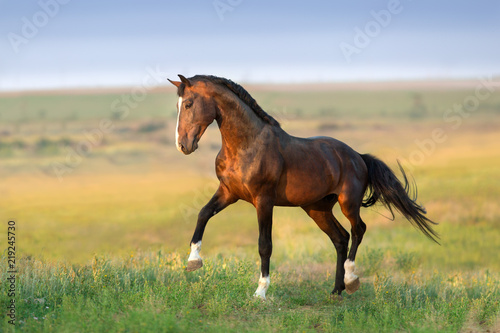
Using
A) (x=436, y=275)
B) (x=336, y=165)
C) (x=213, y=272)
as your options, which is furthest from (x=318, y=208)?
(x=436, y=275)

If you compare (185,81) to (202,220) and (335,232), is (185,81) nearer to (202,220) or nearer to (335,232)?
(202,220)

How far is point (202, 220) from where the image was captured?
782 centimetres

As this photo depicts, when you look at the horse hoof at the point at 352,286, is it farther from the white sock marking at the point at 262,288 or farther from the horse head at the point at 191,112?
the horse head at the point at 191,112

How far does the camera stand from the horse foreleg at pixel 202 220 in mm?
7648

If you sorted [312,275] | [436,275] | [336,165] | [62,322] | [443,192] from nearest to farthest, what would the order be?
[62,322] < [336,165] < [312,275] < [436,275] < [443,192]

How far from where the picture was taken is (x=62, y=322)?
259 inches

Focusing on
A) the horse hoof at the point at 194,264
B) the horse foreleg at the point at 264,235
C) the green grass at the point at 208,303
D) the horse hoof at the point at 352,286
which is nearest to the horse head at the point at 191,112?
the horse foreleg at the point at 264,235

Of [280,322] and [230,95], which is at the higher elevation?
[230,95]

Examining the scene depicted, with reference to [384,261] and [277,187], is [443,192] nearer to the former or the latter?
[384,261]

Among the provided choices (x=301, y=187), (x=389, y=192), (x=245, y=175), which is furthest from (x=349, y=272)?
(x=245, y=175)

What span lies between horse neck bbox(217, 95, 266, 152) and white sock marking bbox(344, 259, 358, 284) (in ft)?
8.25

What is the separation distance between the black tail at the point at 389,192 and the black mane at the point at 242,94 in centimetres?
209

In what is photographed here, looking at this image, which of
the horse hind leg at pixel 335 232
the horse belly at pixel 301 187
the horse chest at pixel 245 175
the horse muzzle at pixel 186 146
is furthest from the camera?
the horse hind leg at pixel 335 232

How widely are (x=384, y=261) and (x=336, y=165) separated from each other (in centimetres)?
504
